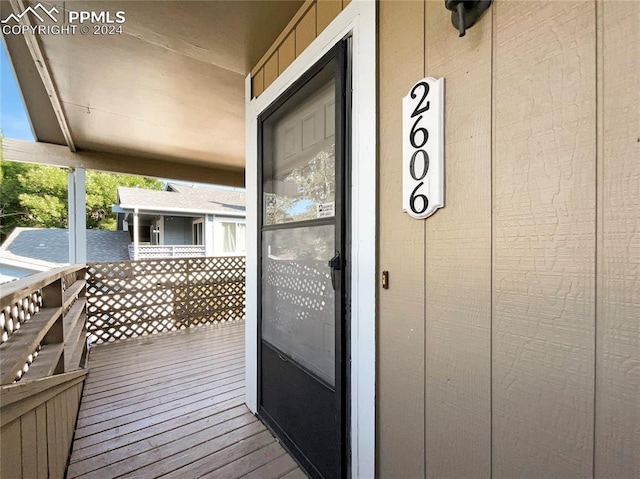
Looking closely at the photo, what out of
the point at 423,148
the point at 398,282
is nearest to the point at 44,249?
the point at 398,282

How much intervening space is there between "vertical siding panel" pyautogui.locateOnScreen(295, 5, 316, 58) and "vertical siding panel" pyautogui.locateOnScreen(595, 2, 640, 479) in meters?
1.27

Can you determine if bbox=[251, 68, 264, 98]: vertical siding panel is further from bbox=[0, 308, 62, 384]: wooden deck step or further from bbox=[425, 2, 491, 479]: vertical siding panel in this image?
bbox=[0, 308, 62, 384]: wooden deck step

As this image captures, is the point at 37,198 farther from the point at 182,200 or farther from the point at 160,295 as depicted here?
the point at 160,295

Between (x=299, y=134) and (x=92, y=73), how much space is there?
5.91 feet

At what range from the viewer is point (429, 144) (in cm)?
95

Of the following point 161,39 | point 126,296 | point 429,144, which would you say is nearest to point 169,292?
point 126,296

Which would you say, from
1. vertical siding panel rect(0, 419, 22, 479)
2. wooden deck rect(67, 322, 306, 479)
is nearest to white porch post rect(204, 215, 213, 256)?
wooden deck rect(67, 322, 306, 479)

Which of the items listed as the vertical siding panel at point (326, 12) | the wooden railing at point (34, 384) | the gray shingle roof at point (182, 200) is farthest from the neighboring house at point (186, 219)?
the vertical siding panel at point (326, 12)

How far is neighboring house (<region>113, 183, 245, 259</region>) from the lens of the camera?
8.91 meters

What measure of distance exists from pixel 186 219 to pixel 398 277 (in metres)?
11.2

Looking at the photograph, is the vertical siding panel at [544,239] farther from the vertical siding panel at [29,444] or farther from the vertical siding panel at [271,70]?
the vertical siding panel at [29,444]

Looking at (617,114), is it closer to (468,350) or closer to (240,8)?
(468,350)

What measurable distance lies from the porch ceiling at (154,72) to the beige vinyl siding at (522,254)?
1095mm

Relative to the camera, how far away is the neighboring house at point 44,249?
262 inches
